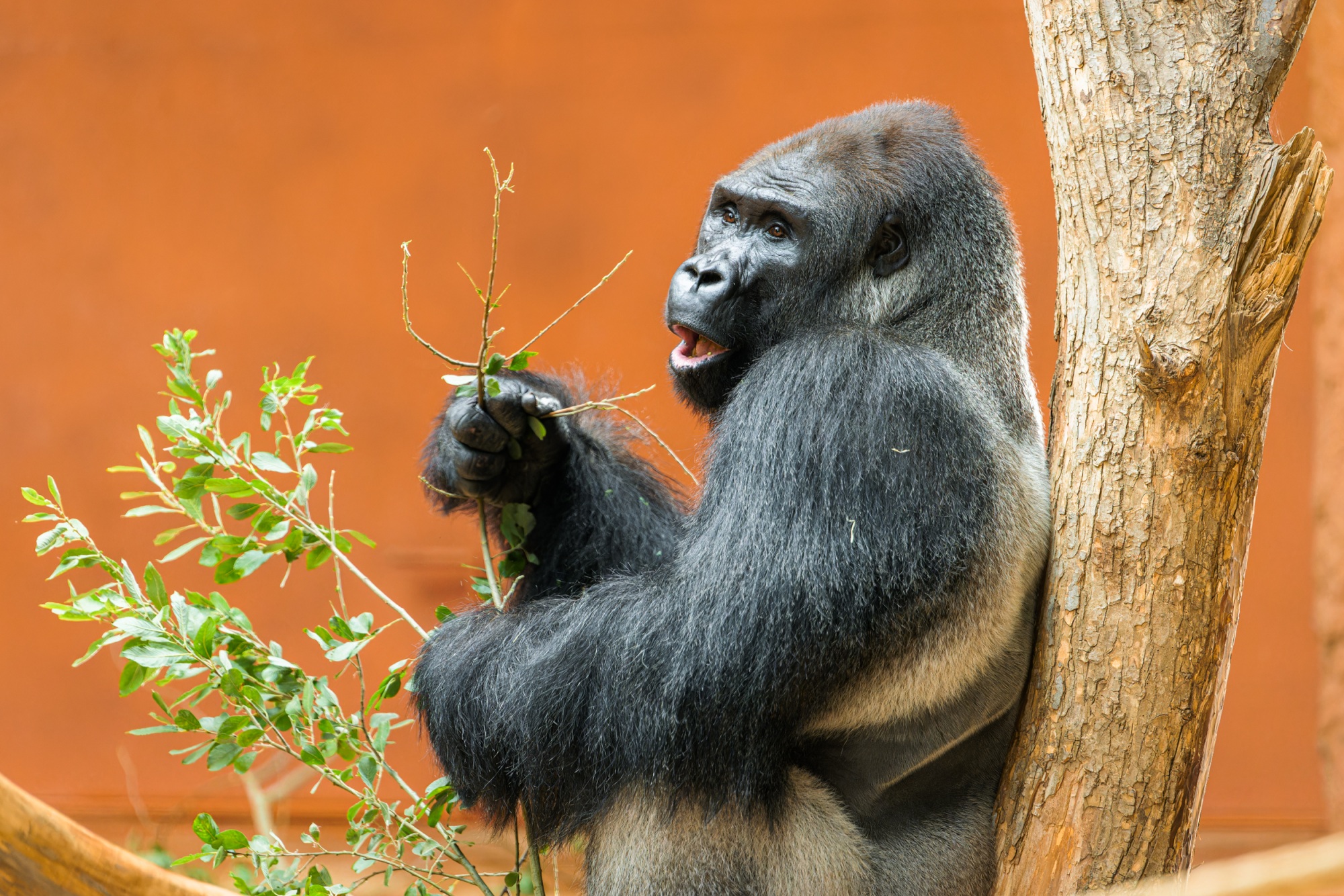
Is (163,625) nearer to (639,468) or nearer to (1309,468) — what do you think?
(639,468)

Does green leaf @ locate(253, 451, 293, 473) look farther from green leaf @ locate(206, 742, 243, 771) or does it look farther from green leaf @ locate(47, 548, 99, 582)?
green leaf @ locate(206, 742, 243, 771)

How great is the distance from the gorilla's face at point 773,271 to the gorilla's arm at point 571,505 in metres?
0.53

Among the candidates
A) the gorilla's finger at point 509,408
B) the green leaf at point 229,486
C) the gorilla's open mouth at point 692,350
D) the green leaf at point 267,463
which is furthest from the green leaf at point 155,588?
the gorilla's open mouth at point 692,350

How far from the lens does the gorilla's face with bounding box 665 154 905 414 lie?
2.73m

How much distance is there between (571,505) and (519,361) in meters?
0.48

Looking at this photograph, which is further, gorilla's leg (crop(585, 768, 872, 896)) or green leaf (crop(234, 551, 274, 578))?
green leaf (crop(234, 551, 274, 578))

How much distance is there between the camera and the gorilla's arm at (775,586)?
7.59 ft

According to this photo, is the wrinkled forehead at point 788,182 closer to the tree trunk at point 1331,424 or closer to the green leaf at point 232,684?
the green leaf at point 232,684

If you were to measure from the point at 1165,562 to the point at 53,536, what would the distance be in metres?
2.18

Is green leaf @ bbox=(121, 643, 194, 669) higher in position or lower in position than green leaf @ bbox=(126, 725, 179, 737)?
higher

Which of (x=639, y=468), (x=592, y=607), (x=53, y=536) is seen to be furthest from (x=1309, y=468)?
(x=53, y=536)

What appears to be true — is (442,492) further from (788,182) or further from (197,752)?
(788,182)

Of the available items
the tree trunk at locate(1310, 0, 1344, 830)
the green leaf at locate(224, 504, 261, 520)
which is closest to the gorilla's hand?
the green leaf at locate(224, 504, 261, 520)

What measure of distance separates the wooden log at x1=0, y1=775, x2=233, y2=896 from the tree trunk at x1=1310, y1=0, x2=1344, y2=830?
4777mm
